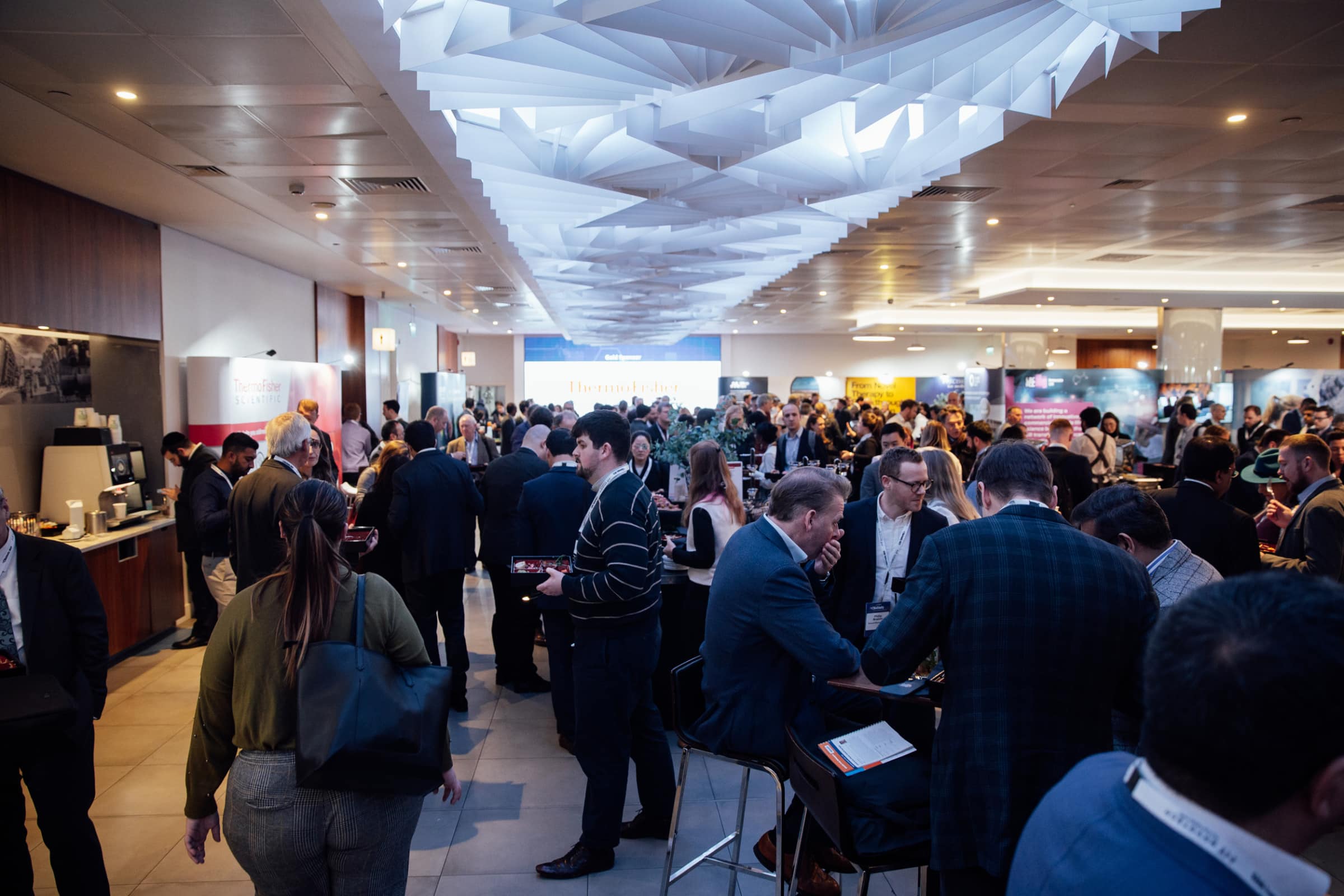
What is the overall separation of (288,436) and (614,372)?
24315 mm

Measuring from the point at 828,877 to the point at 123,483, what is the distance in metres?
5.89

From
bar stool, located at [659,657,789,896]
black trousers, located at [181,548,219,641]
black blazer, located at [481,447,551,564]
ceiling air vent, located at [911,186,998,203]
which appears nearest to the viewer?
bar stool, located at [659,657,789,896]

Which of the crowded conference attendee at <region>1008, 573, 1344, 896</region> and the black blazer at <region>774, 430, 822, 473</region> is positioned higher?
the crowded conference attendee at <region>1008, 573, 1344, 896</region>

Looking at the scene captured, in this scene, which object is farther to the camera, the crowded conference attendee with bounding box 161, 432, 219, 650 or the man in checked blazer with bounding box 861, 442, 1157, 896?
the crowded conference attendee with bounding box 161, 432, 219, 650

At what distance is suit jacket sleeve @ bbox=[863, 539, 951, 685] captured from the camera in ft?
6.10

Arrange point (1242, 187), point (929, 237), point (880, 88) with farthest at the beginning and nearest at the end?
point (929, 237) < point (1242, 187) < point (880, 88)

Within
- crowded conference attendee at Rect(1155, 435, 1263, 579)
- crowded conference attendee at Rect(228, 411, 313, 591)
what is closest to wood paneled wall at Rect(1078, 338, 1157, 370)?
crowded conference attendee at Rect(1155, 435, 1263, 579)

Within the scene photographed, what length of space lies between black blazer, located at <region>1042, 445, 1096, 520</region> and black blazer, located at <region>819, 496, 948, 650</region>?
3.53 meters

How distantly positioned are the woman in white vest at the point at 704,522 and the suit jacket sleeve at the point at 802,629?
1.82 m

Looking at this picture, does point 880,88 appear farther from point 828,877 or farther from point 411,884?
point 411,884

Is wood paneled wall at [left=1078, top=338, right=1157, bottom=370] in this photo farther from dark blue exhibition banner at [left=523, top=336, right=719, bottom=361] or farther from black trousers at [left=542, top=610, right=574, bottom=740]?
black trousers at [left=542, top=610, right=574, bottom=740]

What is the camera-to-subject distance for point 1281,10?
11.8 feet

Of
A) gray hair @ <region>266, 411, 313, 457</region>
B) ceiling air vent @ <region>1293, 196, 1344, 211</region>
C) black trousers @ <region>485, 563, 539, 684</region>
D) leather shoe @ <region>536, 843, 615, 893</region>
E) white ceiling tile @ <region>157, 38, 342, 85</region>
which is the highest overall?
ceiling air vent @ <region>1293, 196, 1344, 211</region>

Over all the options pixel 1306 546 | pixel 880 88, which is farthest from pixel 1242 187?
pixel 1306 546
